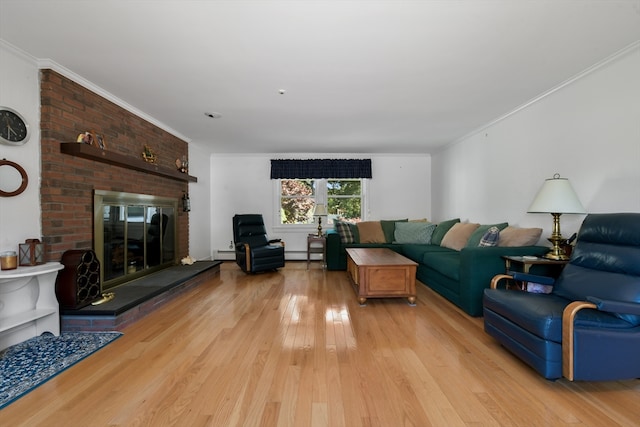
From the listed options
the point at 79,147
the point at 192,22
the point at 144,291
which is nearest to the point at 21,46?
the point at 79,147

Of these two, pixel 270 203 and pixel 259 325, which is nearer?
pixel 259 325

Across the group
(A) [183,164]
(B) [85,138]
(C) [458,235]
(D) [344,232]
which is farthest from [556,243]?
(A) [183,164]

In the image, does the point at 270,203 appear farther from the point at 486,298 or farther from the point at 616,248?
the point at 616,248

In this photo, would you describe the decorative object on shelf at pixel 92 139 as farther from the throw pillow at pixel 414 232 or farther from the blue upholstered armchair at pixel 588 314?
the throw pillow at pixel 414 232

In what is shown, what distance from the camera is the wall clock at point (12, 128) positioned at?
226 cm

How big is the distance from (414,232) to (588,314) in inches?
143

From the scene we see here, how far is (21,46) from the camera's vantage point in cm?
229

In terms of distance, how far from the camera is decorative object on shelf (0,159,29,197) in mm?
2254

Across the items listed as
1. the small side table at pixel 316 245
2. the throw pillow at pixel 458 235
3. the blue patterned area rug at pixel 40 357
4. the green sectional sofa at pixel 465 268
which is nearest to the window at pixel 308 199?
the small side table at pixel 316 245

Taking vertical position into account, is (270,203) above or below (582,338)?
above

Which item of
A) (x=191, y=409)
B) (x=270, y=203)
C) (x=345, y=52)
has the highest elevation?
(x=345, y=52)

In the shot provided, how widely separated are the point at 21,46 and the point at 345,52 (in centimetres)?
248

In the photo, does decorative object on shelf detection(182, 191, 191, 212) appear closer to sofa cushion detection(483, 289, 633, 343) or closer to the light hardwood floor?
the light hardwood floor

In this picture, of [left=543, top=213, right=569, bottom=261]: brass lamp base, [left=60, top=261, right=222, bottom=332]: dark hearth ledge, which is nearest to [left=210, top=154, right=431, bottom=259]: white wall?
[left=60, top=261, right=222, bottom=332]: dark hearth ledge
